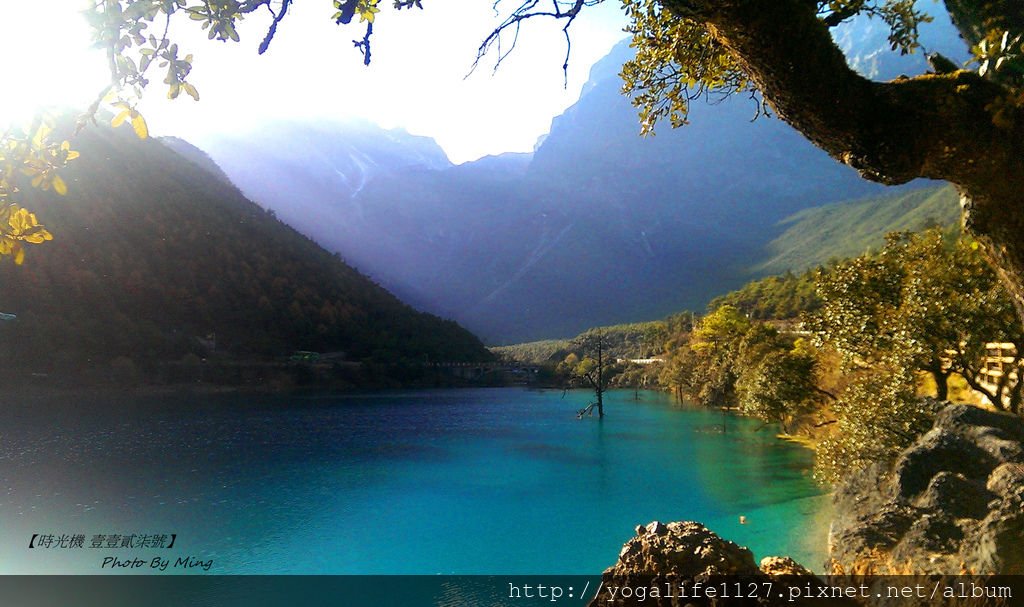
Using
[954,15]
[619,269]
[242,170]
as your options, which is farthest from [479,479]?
[242,170]

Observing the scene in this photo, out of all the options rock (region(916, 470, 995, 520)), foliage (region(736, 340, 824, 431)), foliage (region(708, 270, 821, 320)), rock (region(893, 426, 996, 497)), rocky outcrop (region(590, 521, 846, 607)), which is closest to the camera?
rocky outcrop (region(590, 521, 846, 607))

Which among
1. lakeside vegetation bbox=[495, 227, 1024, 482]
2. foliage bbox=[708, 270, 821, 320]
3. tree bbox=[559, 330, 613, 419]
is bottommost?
tree bbox=[559, 330, 613, 419]

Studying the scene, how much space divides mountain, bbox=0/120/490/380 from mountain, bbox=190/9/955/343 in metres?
38.1

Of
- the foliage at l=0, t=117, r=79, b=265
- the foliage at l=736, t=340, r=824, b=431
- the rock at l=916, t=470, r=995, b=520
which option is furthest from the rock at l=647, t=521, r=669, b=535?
the foliage at l=736, t=340, r=824, b=431

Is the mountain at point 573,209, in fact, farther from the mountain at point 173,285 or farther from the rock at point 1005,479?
the rock at point 1005,479

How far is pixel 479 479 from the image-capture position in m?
16.1

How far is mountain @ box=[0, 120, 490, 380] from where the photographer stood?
35875mm

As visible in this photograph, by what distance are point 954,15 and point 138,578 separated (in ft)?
38.7

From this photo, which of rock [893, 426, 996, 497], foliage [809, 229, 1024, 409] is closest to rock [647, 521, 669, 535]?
rock [893, 426, 996, 497]

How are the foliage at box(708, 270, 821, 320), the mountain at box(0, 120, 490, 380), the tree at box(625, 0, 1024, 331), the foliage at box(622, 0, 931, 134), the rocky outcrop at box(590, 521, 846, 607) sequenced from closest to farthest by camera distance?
the tree at box(625, 0, 1024, 331)
the foliage at box(622, 0, 931, 134)
the rocky outcrop at box(590, 521, 846, 607)
the mountain at box(0, 120, 490, 380)
the foliage at box(708, 270, 821, 320)

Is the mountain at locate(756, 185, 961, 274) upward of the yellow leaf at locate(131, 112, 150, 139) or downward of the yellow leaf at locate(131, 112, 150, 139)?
upward

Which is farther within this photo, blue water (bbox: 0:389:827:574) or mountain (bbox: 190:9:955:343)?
Answer: mountain (bbox: 190:9:955:343)

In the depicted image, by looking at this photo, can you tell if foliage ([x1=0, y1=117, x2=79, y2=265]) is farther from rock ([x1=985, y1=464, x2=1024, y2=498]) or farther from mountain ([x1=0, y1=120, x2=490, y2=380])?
mountain ([x1=0, y1=120, x2=490, y2=380])

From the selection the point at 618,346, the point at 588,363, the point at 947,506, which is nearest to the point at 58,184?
the point at 947,506
